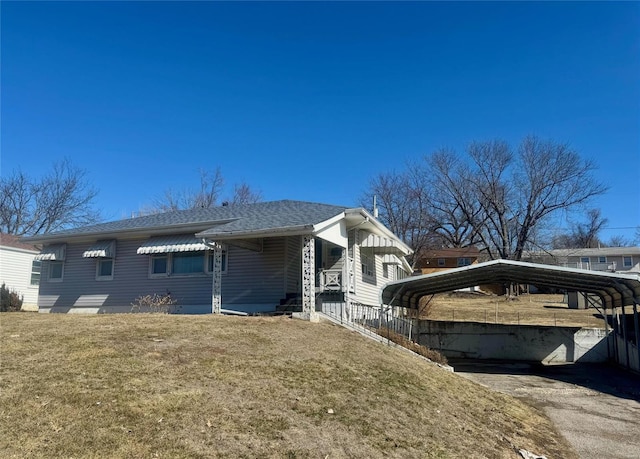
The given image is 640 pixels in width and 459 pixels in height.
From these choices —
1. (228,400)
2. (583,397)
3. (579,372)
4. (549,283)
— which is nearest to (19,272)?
(228,400)

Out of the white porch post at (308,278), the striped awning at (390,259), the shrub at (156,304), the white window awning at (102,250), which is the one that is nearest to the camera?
the white porch post at (308,278)

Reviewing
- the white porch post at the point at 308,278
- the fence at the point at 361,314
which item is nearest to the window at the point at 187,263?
the fence at the point at 361,314

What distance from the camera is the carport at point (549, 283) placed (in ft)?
46.2

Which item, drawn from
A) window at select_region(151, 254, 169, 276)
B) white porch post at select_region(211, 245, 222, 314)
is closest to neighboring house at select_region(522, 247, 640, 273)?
window at select_region(151, 254, 169, 276)

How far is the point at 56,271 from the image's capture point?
19578mm

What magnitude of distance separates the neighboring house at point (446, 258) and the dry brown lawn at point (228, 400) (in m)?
40.1

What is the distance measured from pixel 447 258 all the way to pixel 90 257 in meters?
38.7

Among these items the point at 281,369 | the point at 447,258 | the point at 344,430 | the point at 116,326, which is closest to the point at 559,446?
the point at 344,430

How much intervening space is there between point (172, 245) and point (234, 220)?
7.38ft

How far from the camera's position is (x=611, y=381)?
45.7 feet

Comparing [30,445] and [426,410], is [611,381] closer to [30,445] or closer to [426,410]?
[426,410]

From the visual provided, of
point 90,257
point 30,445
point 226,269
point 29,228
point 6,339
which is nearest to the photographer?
point 30,445

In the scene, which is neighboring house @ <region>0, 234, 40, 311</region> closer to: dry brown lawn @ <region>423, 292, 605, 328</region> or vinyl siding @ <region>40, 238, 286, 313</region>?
vinyl siding @ <region>40, 238, 286, 313</region>

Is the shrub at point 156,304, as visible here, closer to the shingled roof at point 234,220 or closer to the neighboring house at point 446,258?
the shingled roof at point 234,220
